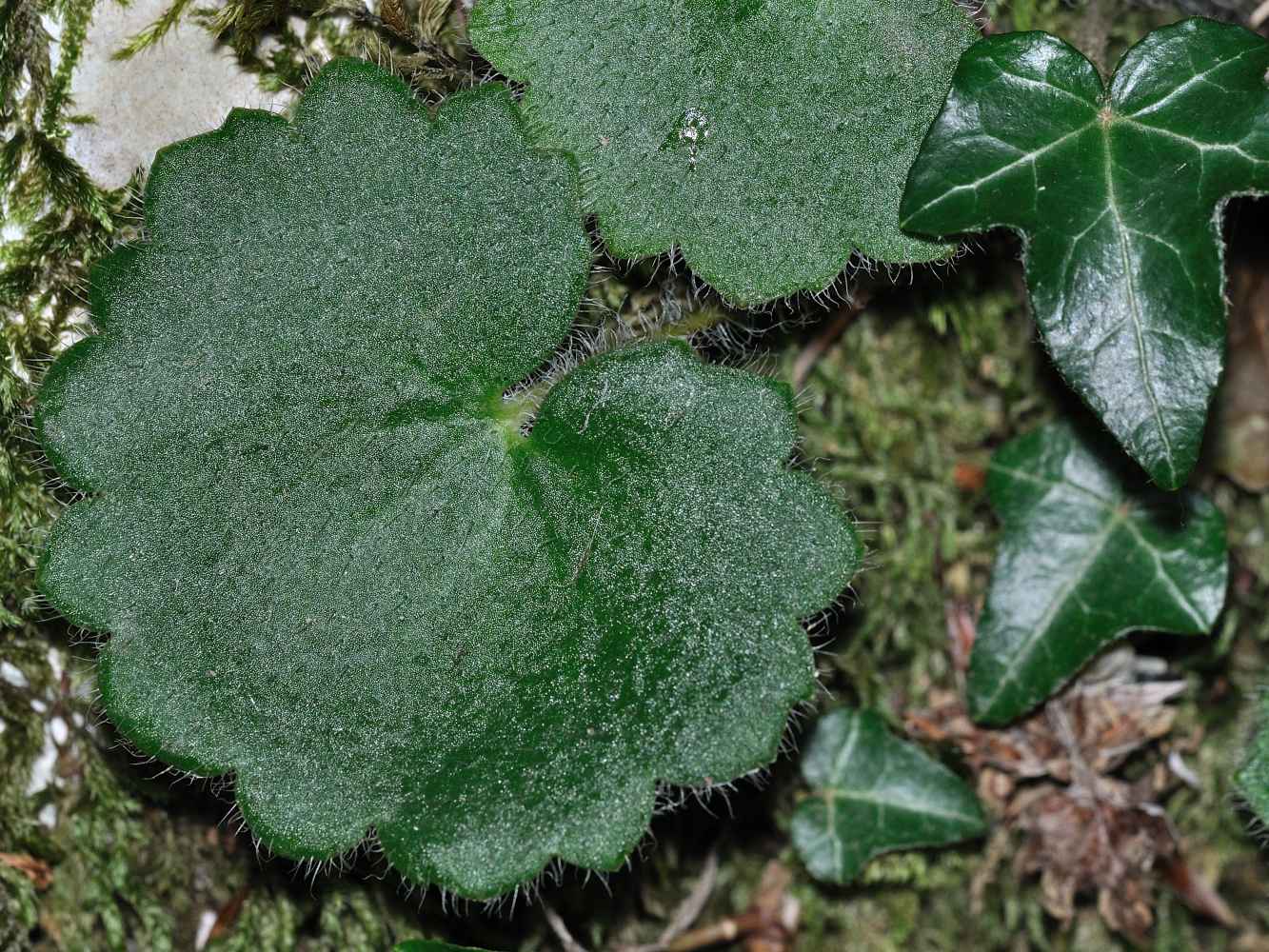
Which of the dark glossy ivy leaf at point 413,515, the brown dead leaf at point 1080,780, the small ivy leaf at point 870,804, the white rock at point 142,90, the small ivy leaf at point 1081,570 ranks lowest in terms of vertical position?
the brown dead leaf at point 1080,780

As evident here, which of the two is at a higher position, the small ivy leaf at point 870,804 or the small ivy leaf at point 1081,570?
the small ivy leaf at point 1081,570

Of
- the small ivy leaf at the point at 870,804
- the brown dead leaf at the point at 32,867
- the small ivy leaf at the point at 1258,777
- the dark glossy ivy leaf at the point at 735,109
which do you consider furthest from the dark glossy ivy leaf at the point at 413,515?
the small ivy leaf at the point at 1258,777

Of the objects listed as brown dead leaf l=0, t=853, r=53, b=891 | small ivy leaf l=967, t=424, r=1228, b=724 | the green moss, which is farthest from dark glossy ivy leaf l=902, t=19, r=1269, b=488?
brown dead leaf l=0, t=853, r=53, b=891

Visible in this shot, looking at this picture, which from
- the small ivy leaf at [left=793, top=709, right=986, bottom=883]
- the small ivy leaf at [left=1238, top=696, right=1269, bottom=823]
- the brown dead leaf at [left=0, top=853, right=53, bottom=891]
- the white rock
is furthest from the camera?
the small ivy leaf at [left=793, top=709, right=986, bottom=883]

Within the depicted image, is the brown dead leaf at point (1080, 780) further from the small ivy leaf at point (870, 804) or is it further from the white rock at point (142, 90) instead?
the white rock at point (142, 90)

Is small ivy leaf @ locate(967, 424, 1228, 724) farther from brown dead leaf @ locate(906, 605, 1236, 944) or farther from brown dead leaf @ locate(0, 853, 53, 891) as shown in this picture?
brown dead leaf @ locate(0, 853, 53, 891)

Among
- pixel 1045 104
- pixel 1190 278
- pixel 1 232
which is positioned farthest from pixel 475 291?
pixel 1190 278
